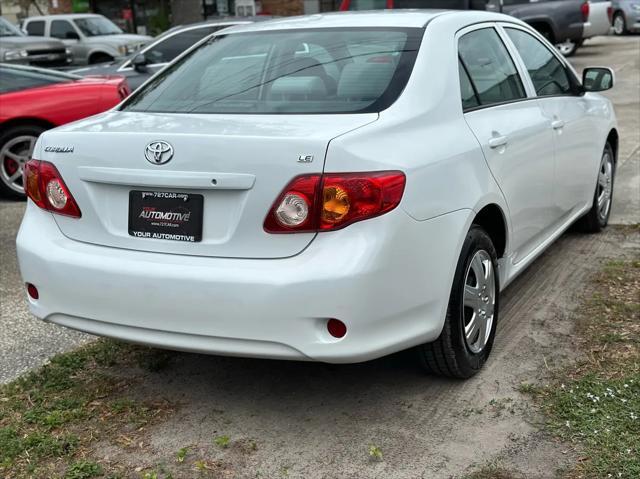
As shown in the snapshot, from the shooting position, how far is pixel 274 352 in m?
3.07

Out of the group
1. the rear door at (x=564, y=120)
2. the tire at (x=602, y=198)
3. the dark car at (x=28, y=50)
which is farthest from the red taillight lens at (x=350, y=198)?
the dark car at (x=28, y=50)

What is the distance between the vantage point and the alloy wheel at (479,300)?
11.8ft

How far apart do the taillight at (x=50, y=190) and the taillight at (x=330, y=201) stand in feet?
3.02

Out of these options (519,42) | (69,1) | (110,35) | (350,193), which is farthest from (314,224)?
(69,1)

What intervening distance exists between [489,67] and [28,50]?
48.1 ft

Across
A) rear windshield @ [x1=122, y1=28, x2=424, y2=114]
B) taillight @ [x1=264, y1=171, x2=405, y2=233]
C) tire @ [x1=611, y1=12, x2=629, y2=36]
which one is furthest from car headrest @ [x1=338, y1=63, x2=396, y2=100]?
tire @ [x1=611, y1=12, x2=629, y2=36]

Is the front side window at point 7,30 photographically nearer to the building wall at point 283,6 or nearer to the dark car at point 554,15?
the dark car at point 554,15

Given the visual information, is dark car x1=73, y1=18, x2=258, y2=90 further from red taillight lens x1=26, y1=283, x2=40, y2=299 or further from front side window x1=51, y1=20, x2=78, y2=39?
front side window x1=51, y1=20, x2=78, y2=39

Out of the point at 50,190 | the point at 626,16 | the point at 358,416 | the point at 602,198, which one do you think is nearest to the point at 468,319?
the point at 358,416

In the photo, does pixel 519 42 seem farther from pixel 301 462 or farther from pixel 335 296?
pixel 301 462

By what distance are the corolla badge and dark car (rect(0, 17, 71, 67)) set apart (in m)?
14.1

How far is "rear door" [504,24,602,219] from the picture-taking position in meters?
4.66

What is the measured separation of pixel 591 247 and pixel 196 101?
10.0ft

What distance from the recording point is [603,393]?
11.3 feet
